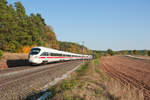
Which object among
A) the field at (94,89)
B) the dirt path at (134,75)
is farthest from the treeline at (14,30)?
the field at (94,89)

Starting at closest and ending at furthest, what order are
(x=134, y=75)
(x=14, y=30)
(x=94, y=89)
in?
(x=94, y=89) → (x=134, y=75) → (x=14, y=30)

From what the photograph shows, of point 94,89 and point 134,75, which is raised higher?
point 94,89

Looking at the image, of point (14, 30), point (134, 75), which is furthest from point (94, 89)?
point (14, 30)

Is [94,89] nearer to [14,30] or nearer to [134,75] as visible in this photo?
[134,75]

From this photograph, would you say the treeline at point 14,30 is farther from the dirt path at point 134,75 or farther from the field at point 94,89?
the field at point 94,89

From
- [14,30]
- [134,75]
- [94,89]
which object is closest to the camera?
[94,89]

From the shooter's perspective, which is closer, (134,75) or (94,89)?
(94,89)

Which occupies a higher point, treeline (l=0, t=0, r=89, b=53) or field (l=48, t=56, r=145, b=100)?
treeline (l=0, t=0, r=89, b=53)

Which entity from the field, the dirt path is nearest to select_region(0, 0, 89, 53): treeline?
the dirt path

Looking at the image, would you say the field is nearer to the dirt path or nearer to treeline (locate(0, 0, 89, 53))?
the dirt path

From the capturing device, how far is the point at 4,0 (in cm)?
3484

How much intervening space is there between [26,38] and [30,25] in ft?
18.8

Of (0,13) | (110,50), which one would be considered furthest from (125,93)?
(110,50)

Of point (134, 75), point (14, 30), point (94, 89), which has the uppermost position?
point (14, 30)
